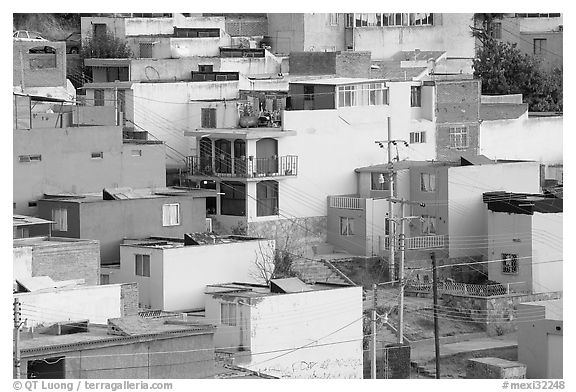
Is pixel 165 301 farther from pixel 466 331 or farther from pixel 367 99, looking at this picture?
pixel 367 99

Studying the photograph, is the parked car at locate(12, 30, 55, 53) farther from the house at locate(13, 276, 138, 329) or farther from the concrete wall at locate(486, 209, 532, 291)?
the house at locate(13, 276, 138, 329)

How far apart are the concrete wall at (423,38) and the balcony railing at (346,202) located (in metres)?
15.9

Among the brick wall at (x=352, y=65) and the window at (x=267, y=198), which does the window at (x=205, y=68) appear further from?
the window at (x=267, y=198)

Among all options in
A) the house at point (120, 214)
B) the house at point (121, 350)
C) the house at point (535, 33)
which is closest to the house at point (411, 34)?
the house at point (535, 33)

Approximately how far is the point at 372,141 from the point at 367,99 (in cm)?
93

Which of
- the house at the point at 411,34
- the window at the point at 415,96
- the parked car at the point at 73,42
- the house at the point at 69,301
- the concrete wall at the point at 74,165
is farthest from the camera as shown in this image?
the house at the point at 411,34

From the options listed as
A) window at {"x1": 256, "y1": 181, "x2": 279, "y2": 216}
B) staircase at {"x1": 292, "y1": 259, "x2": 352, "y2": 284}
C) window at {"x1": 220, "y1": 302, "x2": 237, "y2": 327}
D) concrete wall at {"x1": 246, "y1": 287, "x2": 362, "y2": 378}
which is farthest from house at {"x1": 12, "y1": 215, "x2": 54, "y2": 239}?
window at {"x1": 256, "y1": 181, "x2": 279, "y2": 216}

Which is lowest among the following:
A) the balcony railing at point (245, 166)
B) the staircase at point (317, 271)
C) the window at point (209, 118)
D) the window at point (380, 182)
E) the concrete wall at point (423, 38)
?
the staircase at point (317, 271)

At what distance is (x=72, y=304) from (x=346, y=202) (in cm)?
1272

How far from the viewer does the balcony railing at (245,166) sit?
44.2 m

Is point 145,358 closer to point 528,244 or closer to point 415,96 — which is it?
point 528,244

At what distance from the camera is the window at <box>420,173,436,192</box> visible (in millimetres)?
44875

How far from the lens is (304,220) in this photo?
44.9m

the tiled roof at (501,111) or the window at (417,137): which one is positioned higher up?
the tiled roof at (501,111)
